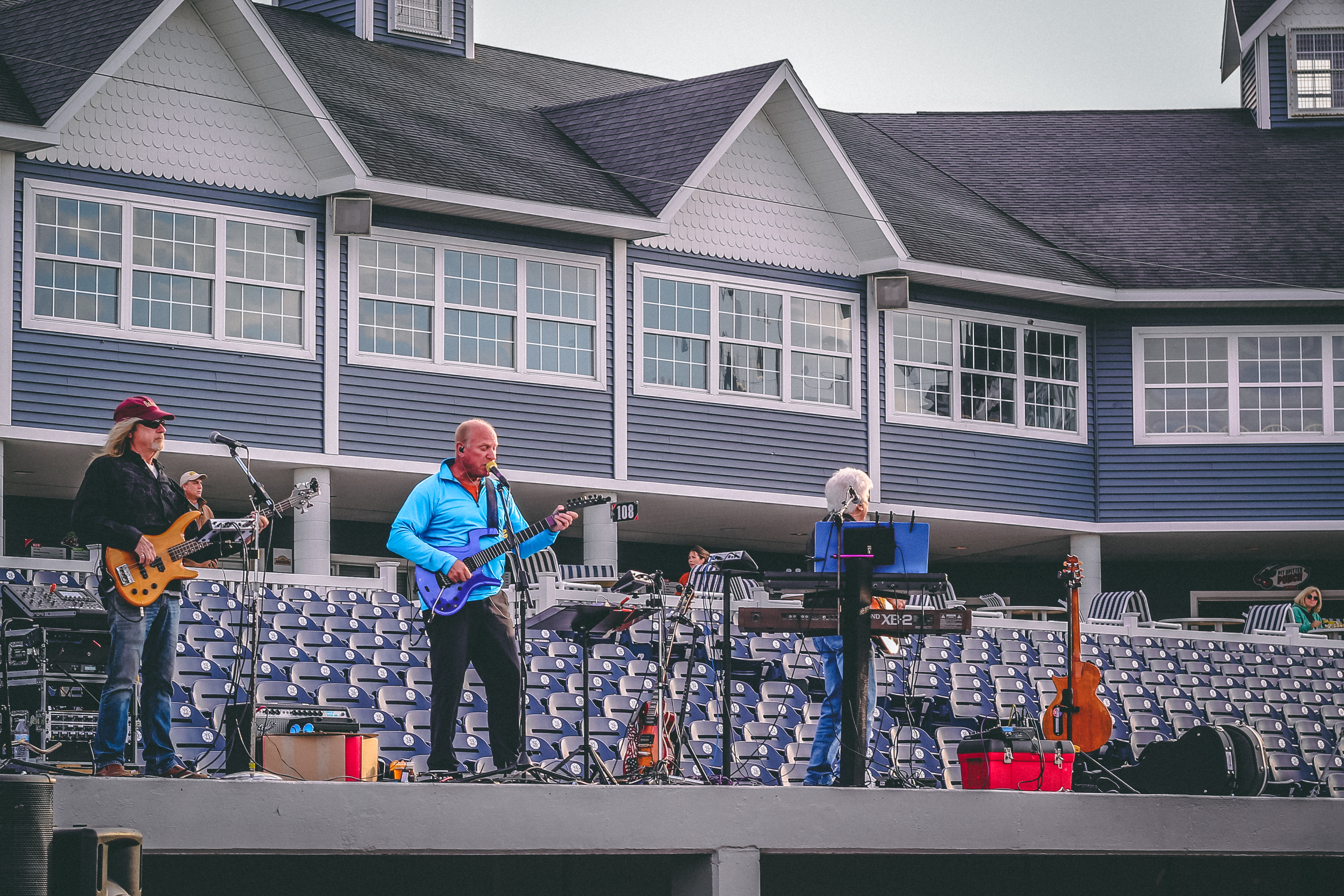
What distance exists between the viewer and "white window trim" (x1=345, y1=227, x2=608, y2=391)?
66.3ft

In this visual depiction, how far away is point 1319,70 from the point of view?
96.2 ft

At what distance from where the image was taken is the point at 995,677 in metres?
17.3

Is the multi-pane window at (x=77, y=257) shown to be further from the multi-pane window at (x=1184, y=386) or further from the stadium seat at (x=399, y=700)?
the multi-pane window at (x=1184, y=386)

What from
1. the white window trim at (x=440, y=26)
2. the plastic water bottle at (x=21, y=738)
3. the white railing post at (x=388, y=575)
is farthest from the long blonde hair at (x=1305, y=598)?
the plastic water bottle at (x=21, y=738)

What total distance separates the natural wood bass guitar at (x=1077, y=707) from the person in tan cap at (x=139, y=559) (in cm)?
689

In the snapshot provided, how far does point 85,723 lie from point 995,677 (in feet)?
30.3

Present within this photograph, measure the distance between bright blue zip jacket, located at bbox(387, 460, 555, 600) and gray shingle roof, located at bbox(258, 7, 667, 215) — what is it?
33.9ft

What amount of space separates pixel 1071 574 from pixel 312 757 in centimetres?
677

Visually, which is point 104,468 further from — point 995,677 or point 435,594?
point 995,677

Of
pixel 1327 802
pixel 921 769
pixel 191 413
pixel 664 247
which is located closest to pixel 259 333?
pixel 191 413

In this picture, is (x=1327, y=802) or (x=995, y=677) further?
(x=995, y=677)

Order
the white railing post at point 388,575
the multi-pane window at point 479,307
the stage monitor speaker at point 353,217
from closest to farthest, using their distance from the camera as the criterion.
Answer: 1. the white railing post at point 388,575
2. the stage monitor speaker at point 353,217
3. the multi-pane window at point 479,307

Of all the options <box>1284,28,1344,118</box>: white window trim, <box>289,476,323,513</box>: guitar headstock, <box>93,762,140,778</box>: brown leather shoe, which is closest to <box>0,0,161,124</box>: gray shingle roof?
<box>289,476,323,513</box>: guitar headstock

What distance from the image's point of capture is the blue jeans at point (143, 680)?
8828 millimetres
